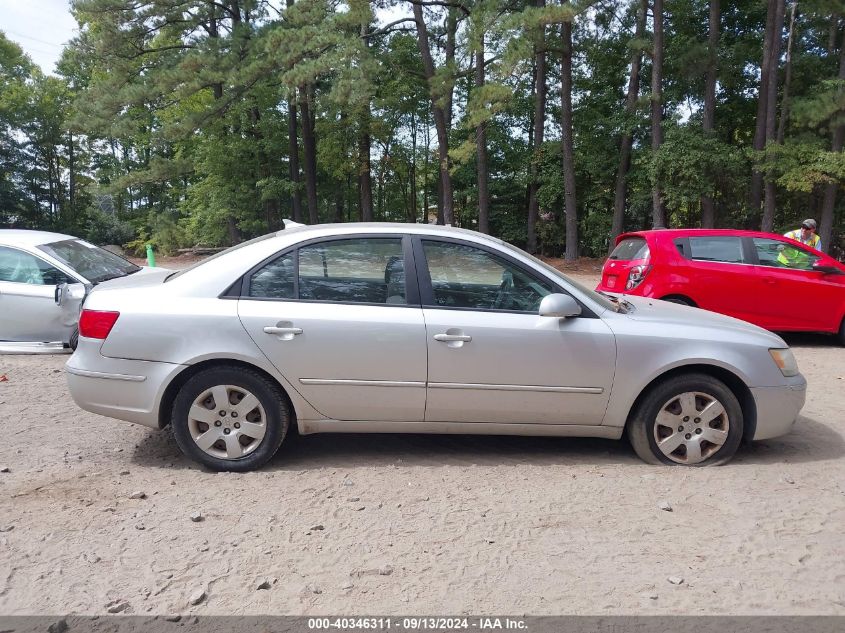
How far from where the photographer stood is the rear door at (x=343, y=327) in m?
3.89

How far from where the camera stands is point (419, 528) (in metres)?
3.29

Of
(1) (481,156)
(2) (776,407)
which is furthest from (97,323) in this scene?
(1) (481,156)

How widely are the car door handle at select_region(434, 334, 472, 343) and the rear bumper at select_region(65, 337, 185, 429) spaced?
64.7 inches

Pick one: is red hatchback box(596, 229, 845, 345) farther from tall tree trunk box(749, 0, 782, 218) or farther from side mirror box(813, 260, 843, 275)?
tall tree trunk box(749, 0, 782, 218)

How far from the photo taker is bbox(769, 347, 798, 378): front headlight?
4.14m

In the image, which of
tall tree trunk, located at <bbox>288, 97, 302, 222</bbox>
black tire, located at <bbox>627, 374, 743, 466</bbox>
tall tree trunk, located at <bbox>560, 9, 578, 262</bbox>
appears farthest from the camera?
tall tree trunk, located at <bbox>288, 97, 302, 222</bbox>

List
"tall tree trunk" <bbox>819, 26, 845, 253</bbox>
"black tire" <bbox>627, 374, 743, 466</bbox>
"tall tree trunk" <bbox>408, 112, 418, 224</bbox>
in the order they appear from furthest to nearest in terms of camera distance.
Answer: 1. "tall tree trunk" <bbox>408, 112, 418, 224</bbox>
2. "tall tree trunk" <bbox>819, 26, 845, 253</bbox>
3. "black tire" <bbox>627, 374, 743, 466</bbox>

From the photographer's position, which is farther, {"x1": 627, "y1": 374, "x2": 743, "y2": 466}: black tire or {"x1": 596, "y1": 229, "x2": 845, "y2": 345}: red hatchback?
{"x1": 596, "y1": 229, "x2": 845, "y2": 345}: red hatchback

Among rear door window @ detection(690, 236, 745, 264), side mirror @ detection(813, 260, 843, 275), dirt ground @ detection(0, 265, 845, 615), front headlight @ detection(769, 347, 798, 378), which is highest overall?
rear door window @ detection(690, 236, 745, 264)

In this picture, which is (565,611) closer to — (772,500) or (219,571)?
(219,571)

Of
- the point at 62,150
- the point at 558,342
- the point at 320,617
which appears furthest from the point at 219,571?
the point at 62,150

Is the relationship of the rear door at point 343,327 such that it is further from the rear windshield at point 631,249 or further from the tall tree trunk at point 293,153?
the tall tree trunk at point 293,153

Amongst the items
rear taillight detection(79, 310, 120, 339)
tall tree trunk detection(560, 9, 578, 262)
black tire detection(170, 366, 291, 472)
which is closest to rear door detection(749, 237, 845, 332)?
black tire detection(170, 366, 291, 472)

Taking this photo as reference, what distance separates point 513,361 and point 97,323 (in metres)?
2.71
